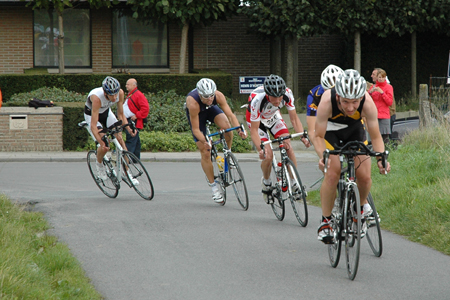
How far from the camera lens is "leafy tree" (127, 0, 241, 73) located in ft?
68.0

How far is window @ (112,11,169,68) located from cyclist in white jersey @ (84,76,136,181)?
580 inches

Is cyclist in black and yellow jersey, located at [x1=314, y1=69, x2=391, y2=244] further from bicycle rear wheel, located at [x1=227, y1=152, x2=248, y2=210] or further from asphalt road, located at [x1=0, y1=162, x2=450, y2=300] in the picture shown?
bicycle rear wheel, located at [x1=227, y1=152, x2=248, y2=210]

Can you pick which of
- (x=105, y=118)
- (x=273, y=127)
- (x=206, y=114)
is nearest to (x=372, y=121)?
(x=273, y=127)

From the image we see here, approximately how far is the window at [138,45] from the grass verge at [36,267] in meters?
17.8

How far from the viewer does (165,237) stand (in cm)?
716

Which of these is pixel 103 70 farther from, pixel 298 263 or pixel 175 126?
pixel 298 263

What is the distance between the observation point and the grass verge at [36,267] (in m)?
4.50

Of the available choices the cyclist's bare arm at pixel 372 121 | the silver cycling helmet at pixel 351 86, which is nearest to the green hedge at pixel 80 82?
the cyclist's bare arm at pixel 372 121

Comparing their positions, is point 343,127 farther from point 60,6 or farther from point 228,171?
point 60,6

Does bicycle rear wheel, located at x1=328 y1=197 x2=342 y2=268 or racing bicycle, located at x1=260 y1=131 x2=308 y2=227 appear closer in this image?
bicycle rear wheel, located at x1=328 y1=197 x2=342 y2=268

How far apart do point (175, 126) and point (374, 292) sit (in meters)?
13.2

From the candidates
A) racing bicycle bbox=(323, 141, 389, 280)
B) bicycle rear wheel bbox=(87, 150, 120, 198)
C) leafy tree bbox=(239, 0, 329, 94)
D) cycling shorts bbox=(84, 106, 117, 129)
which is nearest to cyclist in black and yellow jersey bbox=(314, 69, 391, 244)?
racing bicycle bbox=(323, 141, 389, 280)

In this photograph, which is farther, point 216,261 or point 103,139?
point 103,139

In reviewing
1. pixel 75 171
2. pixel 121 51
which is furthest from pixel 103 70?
pixel 75 171
